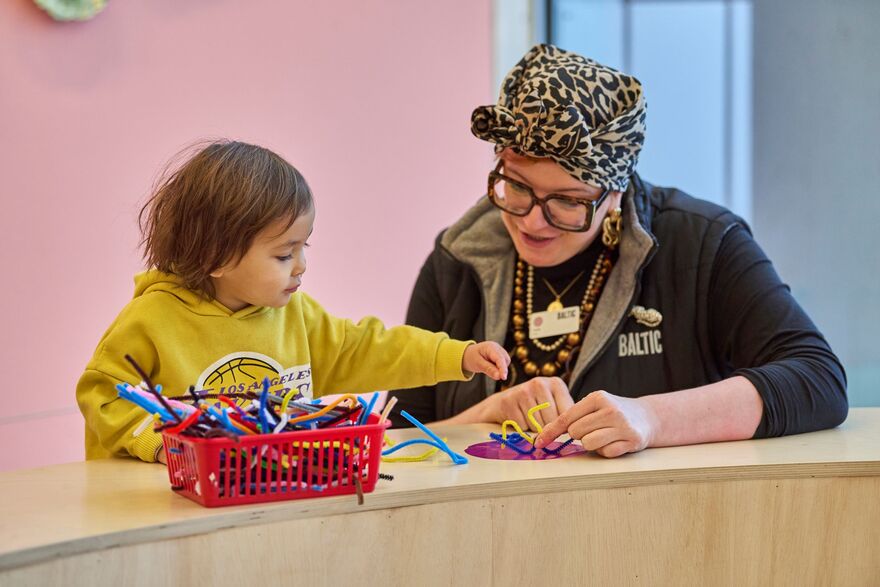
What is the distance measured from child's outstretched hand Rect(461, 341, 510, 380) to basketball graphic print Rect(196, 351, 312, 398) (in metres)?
0.27

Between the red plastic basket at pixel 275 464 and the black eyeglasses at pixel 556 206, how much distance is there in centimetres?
75

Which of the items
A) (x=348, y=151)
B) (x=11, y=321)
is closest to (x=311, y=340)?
(x=11, y=321)

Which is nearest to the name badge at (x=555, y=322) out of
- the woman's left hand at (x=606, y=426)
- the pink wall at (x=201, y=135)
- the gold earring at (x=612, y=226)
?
the gold earring at (x=612, y=226)

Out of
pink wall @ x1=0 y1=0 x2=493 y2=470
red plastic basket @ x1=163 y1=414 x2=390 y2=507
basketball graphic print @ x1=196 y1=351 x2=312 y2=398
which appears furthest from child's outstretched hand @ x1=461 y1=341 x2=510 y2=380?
pink wall @ x1=0 y1=0 x2=493 y2=470

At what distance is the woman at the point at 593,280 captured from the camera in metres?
1.77

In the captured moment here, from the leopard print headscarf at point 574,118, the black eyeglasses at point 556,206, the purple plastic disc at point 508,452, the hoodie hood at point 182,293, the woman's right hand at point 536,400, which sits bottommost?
the purple plastic disc at point 508,452

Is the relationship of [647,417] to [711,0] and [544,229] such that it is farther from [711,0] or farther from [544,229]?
[711,0]

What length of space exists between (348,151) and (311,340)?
5.09 feet

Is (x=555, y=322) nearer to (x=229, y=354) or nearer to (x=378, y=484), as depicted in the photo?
(x=229, y=354)

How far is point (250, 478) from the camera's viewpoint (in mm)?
1156

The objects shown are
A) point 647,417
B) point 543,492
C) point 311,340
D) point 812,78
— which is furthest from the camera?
point 812,78

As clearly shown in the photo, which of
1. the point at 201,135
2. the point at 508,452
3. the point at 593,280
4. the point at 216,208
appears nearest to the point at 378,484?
the point at 508,452

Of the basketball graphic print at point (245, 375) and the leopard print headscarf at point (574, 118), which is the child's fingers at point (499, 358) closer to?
the basketball graphic print at point (245, 375)

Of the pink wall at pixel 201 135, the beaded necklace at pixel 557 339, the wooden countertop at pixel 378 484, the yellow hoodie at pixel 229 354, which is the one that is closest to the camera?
the wooden countertop at pixel 378 484
